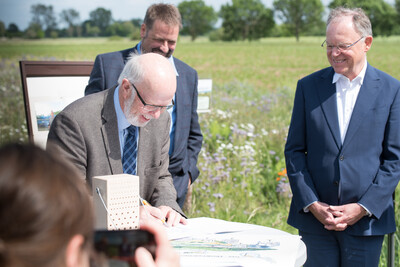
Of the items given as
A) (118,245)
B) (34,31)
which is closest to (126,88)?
(118,245)

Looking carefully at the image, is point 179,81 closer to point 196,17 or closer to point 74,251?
point 74,251

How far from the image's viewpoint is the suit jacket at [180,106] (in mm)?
3348

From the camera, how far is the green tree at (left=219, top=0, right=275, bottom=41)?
10.2 metres

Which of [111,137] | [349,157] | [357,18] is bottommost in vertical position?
[349,157]

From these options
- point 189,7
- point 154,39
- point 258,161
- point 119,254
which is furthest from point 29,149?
point 189,7

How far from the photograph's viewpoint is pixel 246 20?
36.1 feet

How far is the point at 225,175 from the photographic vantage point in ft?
18.4

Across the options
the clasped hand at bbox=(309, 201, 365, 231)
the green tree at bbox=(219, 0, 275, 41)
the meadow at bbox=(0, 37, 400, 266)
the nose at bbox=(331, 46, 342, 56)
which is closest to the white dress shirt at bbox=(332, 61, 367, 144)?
the nose at bbox=(331, 46, 342, 56)

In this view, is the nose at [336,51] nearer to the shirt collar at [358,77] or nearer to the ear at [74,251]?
the shirt collar at [358,77]

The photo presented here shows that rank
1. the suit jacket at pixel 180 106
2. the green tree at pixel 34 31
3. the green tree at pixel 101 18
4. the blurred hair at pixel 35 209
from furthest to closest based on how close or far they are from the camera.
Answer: the green tree at pixel 101 18 < the green tree at pixel 34 31 < the suit jacket at pixel 180 106 < the blurred hair at pixel 35 209

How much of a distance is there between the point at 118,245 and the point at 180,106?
2.53 m

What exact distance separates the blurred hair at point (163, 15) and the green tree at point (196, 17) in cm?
544

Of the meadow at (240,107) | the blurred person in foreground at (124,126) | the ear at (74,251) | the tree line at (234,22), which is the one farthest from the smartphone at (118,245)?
the tree line at (234,22)

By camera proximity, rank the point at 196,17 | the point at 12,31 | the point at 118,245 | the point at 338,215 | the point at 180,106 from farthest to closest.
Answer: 1. the point at 196,17
2. the point at 12,31
3. the point at 180,106
4. the point at 338,215
5. the point at 118,245
